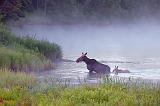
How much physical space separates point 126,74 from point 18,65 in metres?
4.37

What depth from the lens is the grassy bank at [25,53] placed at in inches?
890

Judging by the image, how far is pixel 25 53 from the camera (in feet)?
80.5

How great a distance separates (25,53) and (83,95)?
11.4 meters

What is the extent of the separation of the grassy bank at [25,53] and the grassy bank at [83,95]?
6.87m

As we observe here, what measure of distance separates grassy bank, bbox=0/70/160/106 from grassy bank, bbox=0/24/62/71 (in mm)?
6875

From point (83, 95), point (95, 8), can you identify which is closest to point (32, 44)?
point (83, 95)

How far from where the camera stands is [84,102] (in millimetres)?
12906

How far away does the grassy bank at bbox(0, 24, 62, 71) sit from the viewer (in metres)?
22.6

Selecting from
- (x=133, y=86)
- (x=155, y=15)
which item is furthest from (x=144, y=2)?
(x=133, y=86)

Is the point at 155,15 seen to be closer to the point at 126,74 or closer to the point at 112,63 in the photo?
the point at 112,63

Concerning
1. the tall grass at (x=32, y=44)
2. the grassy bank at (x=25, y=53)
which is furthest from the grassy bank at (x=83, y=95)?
the tall grass at (x=32, y=44)

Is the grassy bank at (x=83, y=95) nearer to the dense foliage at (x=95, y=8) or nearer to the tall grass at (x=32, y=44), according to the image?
the tall grass at (x=32, y=44)

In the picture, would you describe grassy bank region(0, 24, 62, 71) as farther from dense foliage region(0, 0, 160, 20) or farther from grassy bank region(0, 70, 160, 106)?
dense foliage region(0, 0, 160, 20)

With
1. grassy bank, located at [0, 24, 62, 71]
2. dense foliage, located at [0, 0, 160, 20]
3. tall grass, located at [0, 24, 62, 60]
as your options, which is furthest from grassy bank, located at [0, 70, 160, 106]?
dense foliage, located at [0, 0, 160, 20]
